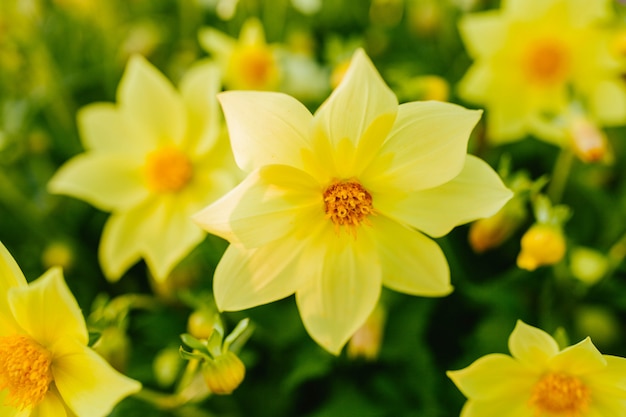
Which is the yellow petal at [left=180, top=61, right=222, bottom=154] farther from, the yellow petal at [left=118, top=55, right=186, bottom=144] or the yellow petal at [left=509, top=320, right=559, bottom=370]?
the yellow petal at [left=509, top=320, right=559, bottom=370]

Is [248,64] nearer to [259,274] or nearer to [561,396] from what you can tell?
[259,274]

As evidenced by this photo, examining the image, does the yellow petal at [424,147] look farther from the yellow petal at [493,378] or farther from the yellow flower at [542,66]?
the yellow flower at [542,66]

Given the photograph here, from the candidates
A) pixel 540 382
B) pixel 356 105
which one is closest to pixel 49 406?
pixel 356 105

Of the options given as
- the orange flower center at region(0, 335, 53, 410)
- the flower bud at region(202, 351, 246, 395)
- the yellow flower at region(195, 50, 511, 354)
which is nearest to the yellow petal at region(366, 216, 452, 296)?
the yellow flower at region(195, 50, 511, 354)

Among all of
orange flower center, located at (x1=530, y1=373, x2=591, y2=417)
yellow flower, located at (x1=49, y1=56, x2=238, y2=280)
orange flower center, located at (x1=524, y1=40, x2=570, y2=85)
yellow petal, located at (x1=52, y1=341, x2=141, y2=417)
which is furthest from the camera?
orange flower center, located at (x1=524, y1=40, x2=570, y2=85)

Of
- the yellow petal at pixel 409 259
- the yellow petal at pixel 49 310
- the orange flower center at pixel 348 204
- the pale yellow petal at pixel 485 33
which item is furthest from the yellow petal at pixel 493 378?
the pale yellow petal at pixel 485 33
